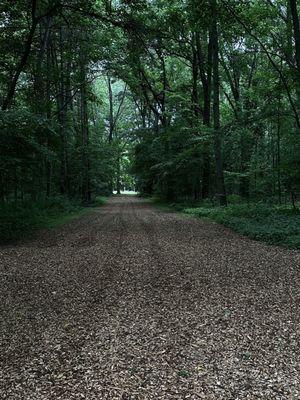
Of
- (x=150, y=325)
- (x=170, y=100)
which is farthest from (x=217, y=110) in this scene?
(x=150, y=325)

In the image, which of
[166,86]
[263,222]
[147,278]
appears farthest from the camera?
[166,86]

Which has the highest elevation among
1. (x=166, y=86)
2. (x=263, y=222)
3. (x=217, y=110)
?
(x=166, y=86)

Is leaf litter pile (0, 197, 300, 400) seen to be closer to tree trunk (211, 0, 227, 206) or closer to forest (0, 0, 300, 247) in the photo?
forest (0, 0, 300, 247)

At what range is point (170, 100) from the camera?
24.6 metres

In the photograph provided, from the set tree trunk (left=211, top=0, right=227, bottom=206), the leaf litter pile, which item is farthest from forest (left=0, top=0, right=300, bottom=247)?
the leaf litter pile

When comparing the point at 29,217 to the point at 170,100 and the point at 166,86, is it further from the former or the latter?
the point at 166,86

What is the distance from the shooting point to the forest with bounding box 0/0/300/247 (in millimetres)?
12102

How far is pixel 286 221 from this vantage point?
426 inches

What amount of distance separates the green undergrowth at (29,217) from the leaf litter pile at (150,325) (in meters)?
3.62

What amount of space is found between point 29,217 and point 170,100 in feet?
46.1

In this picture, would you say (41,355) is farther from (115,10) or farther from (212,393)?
(115,10)

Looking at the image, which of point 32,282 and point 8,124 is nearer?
point 32,282

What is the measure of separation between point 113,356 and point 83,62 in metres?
19.6

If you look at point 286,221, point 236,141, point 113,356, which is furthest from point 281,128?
point 113,356
